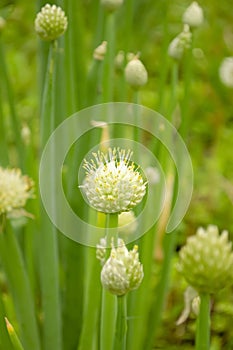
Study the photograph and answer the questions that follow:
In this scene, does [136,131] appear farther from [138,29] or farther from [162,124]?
[138,29]

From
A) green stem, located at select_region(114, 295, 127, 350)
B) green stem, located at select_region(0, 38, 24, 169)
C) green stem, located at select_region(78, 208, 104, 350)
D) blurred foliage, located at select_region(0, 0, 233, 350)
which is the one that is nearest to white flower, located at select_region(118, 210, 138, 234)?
green stem, located at select_region(78, 208, 104, 350)

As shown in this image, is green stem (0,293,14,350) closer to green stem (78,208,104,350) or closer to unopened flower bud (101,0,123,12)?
green stem (78,208,104,350)

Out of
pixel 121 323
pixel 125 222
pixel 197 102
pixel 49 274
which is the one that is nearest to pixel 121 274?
pixel 121 323

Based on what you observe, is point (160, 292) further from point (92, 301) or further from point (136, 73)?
point (136, 73)

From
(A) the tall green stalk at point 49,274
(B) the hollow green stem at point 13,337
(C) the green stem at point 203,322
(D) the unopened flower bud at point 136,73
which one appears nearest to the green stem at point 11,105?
(A) the tall green stalk at point 49,274

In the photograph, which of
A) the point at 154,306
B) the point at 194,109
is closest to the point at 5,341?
the point at 154,306
